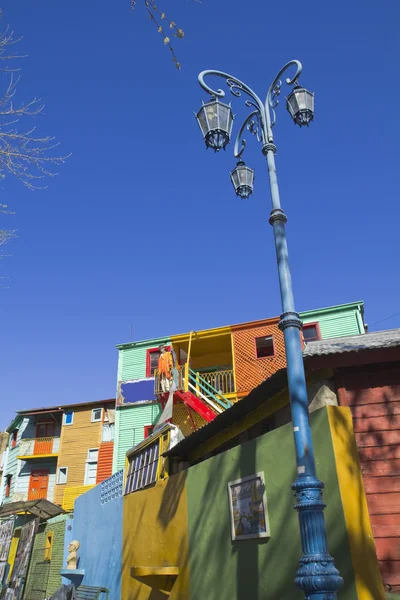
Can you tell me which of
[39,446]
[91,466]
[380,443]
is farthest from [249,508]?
[39,446]

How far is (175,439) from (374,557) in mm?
5790

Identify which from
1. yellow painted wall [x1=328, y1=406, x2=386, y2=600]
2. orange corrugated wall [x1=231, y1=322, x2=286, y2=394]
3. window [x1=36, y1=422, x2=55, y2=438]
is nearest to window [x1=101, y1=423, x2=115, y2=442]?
window [x1=36, y1=422, x2=55, y2=438]

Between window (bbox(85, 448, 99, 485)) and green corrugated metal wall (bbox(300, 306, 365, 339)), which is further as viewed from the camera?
window (bbox(85, 448, 99, 485))

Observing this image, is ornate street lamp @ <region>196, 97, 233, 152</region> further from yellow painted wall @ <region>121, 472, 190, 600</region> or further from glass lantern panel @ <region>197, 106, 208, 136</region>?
yellow painted wall @ <region>121, 472, 190, 600</region>

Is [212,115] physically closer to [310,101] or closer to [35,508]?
[310,101]

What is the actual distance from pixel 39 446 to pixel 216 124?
2827cm

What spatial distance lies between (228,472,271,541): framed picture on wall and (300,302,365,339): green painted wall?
13478 mm

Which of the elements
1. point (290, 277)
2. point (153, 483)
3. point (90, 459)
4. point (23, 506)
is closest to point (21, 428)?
point (90, 459)

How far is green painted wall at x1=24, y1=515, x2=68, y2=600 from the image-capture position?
15656mm

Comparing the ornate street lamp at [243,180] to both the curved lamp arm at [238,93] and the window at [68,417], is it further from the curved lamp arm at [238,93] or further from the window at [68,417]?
the window at [68,417]

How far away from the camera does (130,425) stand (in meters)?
20.9

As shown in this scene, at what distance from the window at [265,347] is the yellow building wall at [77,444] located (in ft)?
40.5

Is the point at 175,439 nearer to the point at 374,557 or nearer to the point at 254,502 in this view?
the point at 254,502

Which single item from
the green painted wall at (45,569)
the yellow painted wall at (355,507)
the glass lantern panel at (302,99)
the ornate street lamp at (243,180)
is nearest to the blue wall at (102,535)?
the green painted wall at (45,569)
